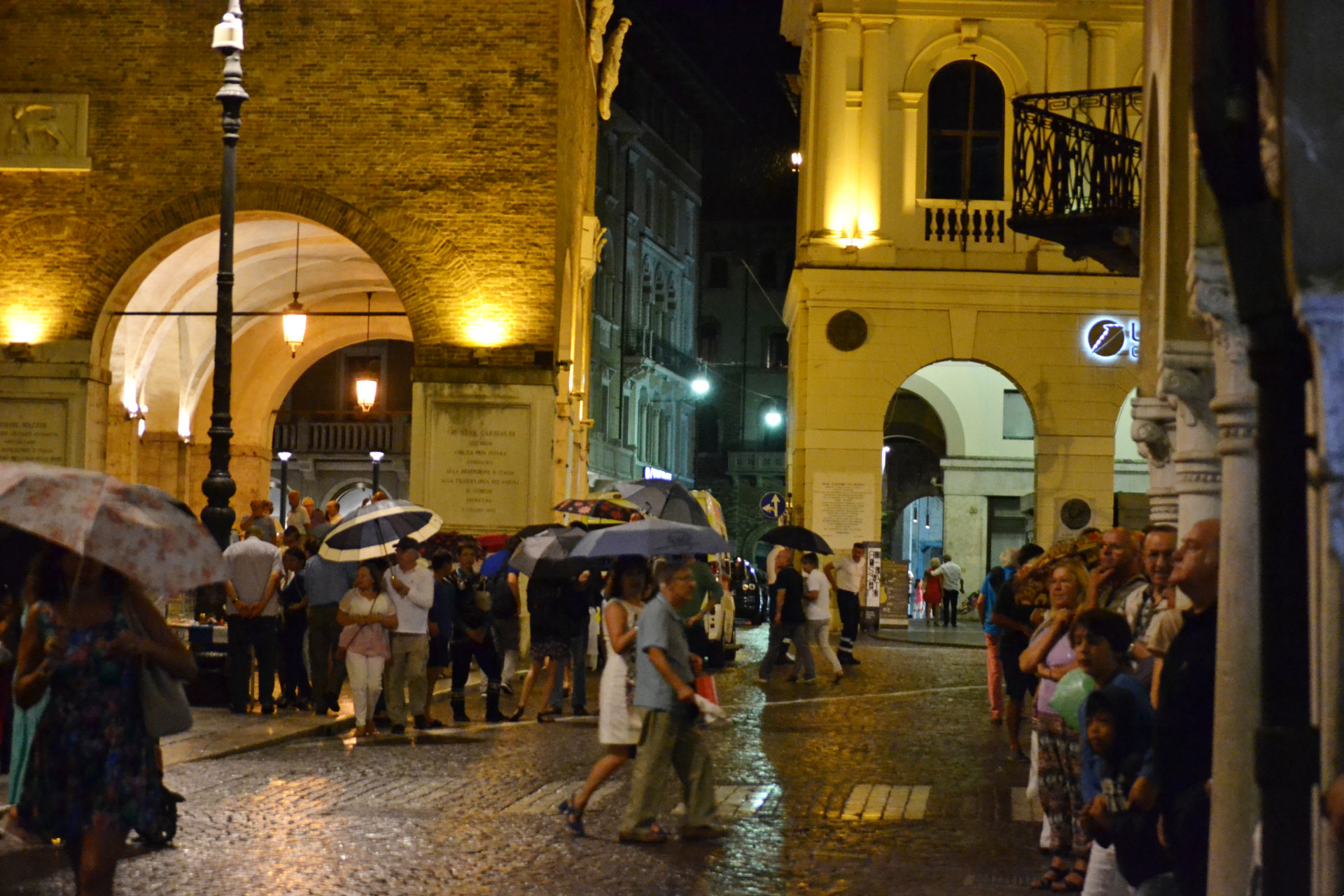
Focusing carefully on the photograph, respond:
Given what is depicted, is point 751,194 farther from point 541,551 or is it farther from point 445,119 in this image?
point 541,551

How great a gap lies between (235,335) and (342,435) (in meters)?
20.2

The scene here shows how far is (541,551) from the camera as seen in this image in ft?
51.1

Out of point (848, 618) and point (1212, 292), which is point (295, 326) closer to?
point (848, 618)

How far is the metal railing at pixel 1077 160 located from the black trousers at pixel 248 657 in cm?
934

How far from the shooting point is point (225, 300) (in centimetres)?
1627

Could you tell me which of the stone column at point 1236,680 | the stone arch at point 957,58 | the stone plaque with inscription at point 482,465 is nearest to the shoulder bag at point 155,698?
the stone column at point 1236,680

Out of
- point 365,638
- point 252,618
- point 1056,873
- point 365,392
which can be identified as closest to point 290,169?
point 365,392

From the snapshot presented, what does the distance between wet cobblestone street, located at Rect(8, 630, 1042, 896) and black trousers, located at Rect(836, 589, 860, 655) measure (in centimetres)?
691

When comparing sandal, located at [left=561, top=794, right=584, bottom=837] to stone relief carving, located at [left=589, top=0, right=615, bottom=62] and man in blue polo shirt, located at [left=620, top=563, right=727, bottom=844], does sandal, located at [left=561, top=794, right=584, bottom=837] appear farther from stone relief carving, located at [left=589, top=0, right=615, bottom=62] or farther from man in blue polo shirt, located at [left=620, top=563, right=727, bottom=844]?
stone relief carving, located at [left=589, top=0, right=615, bottom=62]

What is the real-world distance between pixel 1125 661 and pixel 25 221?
65.7 feet

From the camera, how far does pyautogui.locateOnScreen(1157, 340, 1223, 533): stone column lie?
359 inches

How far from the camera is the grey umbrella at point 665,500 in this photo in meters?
19.6

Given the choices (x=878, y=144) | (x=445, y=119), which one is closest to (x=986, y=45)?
(x=878, y=144)

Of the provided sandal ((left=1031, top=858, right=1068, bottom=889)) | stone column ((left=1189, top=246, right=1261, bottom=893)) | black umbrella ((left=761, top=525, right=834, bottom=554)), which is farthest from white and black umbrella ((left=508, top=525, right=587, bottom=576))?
stone column ((left=1189, top=246, right=1261, bottom=893))
